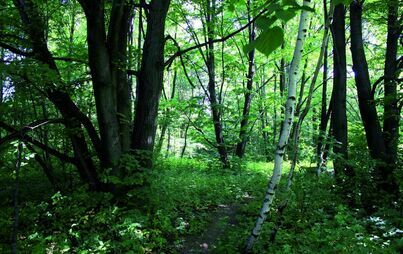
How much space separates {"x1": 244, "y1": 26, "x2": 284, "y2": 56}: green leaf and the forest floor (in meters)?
3.37

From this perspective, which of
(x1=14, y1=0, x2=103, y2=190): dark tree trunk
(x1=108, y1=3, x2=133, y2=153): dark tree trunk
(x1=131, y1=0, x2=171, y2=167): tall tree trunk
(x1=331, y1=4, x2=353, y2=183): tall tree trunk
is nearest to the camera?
(x1=14, y1=0, x2=103, y2=190): dark tree trunk

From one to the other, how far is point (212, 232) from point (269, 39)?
5.23 m

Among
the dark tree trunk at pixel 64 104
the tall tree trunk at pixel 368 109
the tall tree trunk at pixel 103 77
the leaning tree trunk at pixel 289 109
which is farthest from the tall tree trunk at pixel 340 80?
the dark tree trunk at pixel 64 104

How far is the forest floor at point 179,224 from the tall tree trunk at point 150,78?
40.7 inches

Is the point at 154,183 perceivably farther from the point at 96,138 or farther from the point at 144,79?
the point at 144,79

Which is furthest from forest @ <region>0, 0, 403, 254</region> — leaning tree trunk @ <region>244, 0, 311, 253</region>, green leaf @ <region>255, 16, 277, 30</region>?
green leaf @ <region>255, 16, 277, 30</region>

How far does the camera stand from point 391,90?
806 cm

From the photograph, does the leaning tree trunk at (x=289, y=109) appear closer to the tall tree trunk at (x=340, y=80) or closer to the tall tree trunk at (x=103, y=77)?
the tall tree trunk at (x=103, y=77)

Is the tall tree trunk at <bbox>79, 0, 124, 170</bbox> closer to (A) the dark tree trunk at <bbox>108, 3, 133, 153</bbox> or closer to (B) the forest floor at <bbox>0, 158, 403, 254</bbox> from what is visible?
(A) the dark tree trunk at <bbox>108, 3, 133, 153</bbox>

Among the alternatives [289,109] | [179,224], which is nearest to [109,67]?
[179,224]

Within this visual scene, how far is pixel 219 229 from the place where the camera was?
6008mm

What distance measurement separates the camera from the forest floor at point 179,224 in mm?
4473

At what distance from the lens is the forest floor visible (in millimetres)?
4473

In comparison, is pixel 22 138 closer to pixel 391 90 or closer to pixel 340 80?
pixel 340 80
